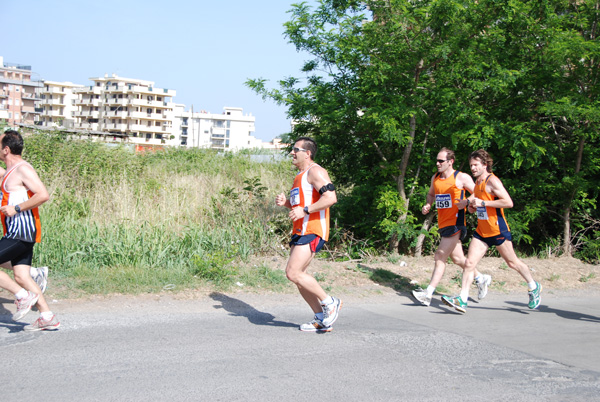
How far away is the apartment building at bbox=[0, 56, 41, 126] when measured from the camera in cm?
13200

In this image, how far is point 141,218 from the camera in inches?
398

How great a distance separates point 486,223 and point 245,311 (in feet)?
11.3

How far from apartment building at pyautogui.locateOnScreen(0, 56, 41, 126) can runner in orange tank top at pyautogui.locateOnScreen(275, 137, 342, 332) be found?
133 m

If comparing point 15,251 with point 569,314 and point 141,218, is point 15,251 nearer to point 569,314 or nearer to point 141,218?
point 141,218

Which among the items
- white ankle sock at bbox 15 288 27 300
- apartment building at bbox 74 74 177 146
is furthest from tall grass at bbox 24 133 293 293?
apartment building at bbox 74 74 177 146

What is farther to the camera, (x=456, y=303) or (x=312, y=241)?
(x=456, y=303)

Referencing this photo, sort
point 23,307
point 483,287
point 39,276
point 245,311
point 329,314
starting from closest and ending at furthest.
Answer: point 23,307, point 329,314, point 39,276, point 245,311, point 483,287

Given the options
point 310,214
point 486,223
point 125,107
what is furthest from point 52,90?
point 310,214

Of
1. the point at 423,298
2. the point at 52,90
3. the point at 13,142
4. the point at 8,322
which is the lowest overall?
the point at 8,322

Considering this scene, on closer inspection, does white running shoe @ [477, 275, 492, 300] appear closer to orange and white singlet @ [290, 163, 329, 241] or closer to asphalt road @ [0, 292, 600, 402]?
asphalt road @ [0, 292, 600, 402]

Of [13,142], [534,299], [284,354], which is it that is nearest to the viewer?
[284,354]

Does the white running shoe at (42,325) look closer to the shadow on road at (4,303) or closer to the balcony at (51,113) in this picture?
the shadow on road at (4,303)

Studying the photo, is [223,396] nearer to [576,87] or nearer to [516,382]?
[516,382]

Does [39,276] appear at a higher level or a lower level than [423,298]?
higher
